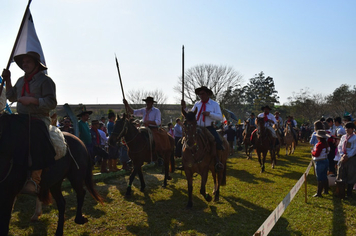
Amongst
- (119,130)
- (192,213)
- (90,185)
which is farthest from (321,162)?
(90,185)

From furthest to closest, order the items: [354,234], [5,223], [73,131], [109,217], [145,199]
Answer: [73,131], [145,199], [109,217], [354,234], [5,223]

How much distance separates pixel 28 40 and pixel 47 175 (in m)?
2.42

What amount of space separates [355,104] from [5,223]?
150 feet

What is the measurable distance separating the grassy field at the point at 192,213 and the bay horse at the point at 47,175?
0.85 m

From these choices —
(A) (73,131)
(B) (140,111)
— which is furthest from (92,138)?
(B) (140,111)

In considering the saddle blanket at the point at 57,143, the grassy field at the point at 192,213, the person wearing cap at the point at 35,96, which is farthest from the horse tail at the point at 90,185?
the person wearing cap at the point at 35,96

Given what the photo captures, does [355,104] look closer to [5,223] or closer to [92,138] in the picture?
[92,138]

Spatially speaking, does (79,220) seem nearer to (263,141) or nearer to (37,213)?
(37,213)

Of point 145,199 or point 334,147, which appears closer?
point 145,199

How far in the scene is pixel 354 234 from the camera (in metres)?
5.08

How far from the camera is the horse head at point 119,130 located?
7.60 metres

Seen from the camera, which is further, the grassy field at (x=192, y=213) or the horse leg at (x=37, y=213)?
the horse leg at (x=37, y=213)

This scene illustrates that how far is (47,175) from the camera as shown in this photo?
4328mm

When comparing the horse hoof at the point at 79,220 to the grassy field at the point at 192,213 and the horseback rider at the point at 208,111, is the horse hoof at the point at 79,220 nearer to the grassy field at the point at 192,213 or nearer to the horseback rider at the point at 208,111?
the grassy field at the point at 192,213
